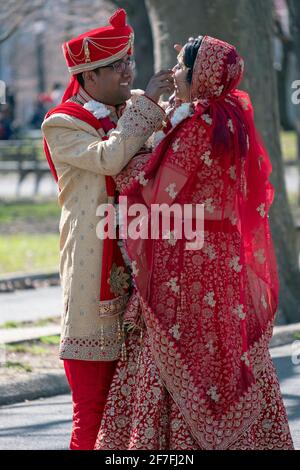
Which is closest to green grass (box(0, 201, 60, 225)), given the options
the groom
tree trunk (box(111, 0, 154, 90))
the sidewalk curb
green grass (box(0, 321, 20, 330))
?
tree trunk (box(111, 0, 154, 90))

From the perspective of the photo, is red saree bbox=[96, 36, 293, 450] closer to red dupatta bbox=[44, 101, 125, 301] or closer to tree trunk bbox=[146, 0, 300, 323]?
red dupatta bbox=[44, 101, 125, 301]

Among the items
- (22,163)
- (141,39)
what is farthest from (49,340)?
(22,163)

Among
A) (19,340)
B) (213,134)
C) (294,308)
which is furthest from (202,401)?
(294,308)

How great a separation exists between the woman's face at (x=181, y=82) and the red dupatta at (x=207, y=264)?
2.2 inches

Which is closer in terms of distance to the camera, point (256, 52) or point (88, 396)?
point (88, 396)

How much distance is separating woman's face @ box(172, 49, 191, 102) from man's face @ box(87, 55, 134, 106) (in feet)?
0.94

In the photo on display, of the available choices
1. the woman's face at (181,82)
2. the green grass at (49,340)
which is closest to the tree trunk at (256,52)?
the green grass at (49,340)

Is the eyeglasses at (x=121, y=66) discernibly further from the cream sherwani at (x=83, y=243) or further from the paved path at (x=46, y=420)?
the paved path at (x=46, y=420)

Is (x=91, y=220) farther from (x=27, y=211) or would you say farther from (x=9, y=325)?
(x=27, y=211)

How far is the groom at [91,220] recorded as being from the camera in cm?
532

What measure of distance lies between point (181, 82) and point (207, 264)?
728mm

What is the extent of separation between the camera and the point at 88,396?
5.33 metres

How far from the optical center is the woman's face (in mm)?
5129
